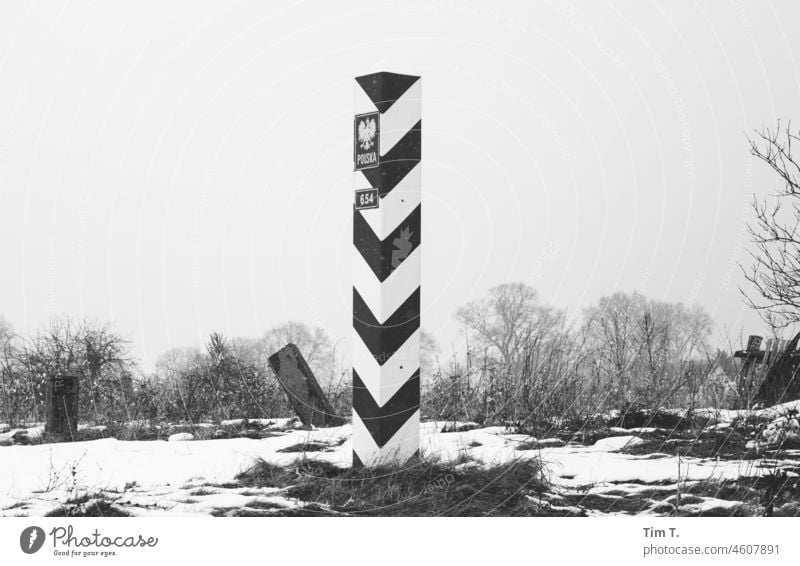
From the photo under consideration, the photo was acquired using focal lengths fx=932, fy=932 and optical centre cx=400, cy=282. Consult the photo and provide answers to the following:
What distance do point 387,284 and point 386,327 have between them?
0.95 feet

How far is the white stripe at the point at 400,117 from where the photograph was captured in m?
6.25

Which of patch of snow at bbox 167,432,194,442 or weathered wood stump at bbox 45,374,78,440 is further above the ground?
weathered wood stump at bbox 45,374,78,440

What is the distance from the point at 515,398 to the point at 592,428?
2.49 feet

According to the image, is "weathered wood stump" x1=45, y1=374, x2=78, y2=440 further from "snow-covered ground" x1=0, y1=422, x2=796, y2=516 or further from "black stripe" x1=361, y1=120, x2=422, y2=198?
"black stripe" x1=361, y1=120, x2=422, y2=198

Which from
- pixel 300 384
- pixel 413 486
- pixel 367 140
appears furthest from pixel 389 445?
pixel 300 384

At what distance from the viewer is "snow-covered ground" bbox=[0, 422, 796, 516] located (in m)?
5.84

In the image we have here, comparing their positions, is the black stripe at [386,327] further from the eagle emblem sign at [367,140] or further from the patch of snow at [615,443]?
the patch of snow at [615,443]

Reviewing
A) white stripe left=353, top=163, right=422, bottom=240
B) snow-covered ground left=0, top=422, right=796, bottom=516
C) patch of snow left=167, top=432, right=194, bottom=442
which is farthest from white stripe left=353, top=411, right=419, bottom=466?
patch of snow left=167, top=432, right=194, bottom=442

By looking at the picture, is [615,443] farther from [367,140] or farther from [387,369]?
[367,140]

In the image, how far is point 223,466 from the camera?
6574mm

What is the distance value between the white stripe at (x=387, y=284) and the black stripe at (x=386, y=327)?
0.11 feet

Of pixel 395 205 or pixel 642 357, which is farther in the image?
pixel 642 357

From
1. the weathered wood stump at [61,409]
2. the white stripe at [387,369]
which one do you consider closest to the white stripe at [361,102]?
the white stripe at [387,369]

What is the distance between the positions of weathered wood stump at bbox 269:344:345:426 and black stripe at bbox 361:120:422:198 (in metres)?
2.81
